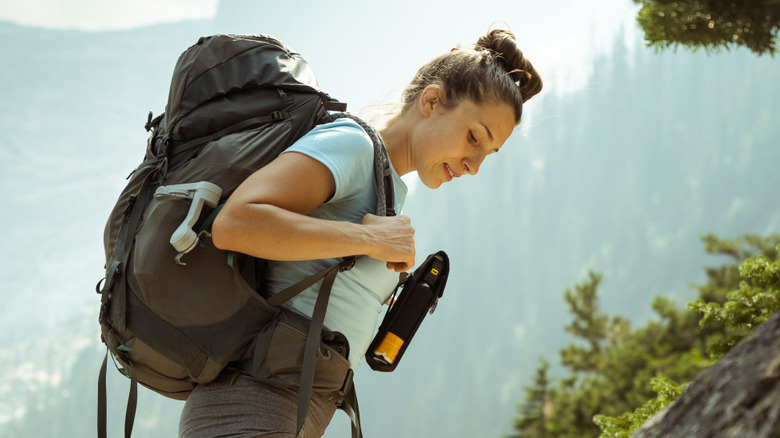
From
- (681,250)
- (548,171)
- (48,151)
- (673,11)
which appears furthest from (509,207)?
(48,151)

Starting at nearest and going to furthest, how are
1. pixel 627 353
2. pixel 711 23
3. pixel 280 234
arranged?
pixel 280 234 < pixel 711 23 < pixel 627 353

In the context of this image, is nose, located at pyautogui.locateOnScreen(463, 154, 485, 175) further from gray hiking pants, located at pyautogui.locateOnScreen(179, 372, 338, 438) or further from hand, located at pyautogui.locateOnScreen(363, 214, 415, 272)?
gray hiking pants, located at pyautogui.locateOnScreen(179, 372, 338, 438)

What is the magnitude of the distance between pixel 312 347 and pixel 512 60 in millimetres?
1173

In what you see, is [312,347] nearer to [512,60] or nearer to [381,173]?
[381,173]

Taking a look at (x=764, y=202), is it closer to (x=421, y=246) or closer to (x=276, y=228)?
(x=421, y=246)

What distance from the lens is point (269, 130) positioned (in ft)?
5.14

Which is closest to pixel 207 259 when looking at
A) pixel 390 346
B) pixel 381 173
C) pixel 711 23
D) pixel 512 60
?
pixel 381 173

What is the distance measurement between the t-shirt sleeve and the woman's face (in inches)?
13.3

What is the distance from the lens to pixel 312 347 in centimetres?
145

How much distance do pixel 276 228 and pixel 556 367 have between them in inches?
2340

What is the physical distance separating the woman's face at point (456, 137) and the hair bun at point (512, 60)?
0.59ft

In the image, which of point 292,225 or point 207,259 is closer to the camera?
point 292,225

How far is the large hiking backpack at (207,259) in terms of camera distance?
1.44m

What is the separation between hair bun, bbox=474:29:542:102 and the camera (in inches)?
79.4
